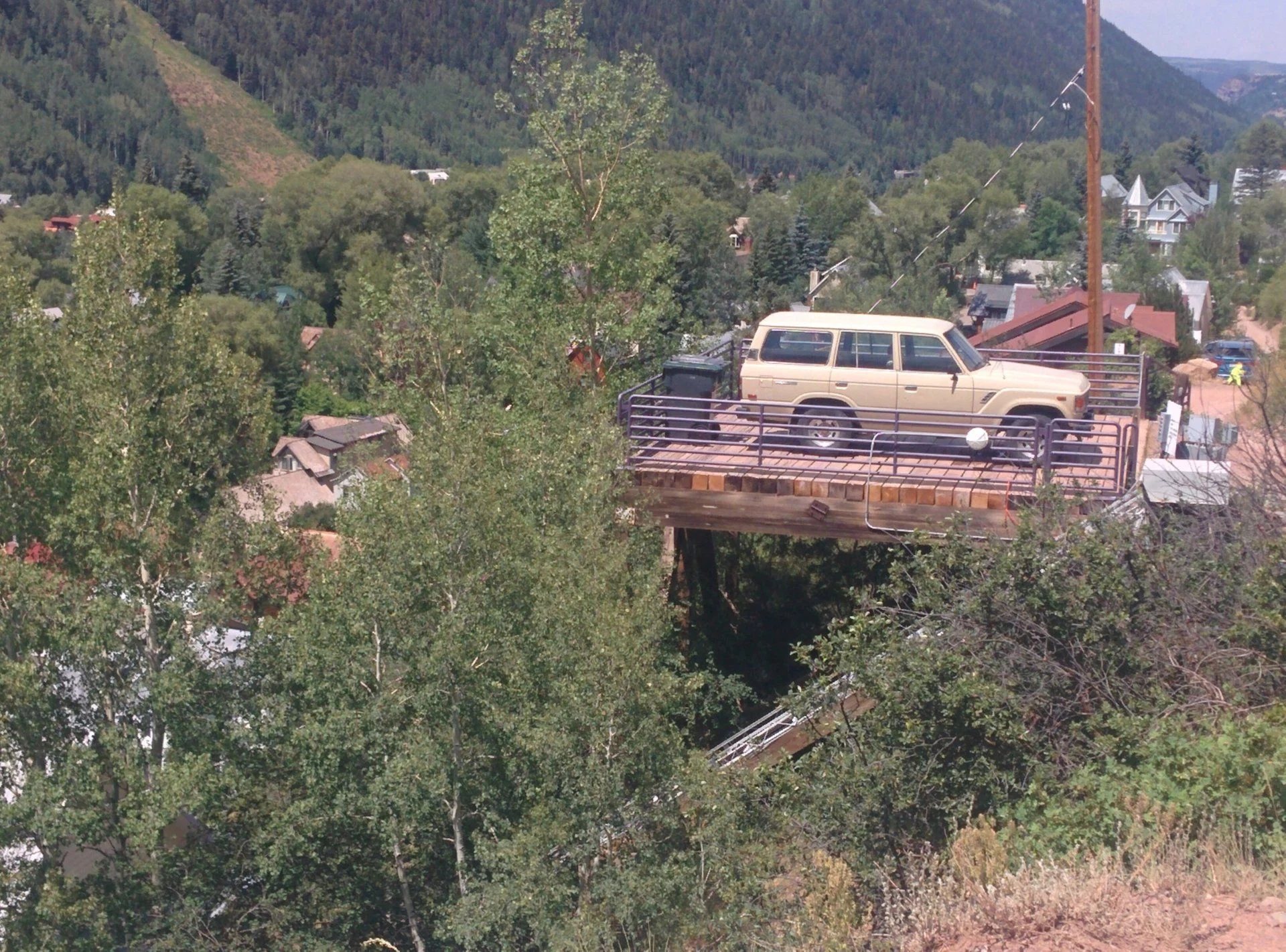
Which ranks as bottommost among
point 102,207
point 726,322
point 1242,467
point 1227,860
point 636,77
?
point 726,322

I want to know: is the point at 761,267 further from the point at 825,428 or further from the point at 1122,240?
the point at 825,428

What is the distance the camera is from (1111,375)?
14.7 m

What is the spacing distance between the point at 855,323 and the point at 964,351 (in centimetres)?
116

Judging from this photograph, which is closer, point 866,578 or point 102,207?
point 102,207

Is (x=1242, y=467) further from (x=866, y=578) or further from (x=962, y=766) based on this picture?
(x=866, y=578)

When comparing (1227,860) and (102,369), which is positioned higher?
(102,369)

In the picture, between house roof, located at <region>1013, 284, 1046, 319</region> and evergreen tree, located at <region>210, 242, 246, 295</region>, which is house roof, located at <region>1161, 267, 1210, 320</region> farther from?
evergreen tree, located at <region>210, 242, 246, 295</region>

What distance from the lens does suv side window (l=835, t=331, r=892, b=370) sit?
39.7 feet

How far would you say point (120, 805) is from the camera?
10523 mm

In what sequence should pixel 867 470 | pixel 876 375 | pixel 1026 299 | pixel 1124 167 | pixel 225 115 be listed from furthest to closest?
pixel 225 115 → pixel 1124 167 → pixel 1026 299 → pixel 876 375 → pixel 867 470

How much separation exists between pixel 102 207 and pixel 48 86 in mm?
138825

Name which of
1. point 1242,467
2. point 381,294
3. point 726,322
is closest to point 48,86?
point 726,322

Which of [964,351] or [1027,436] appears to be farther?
[964,351]

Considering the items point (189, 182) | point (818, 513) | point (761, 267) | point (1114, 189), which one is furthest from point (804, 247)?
point (818, 513)
